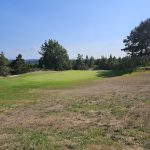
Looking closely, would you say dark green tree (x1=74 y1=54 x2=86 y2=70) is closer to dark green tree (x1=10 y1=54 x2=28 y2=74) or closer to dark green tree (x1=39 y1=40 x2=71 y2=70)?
dark green tree (x1=39 y1=40 x2=71 y2=70)

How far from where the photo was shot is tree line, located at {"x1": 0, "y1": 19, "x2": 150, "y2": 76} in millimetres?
74312

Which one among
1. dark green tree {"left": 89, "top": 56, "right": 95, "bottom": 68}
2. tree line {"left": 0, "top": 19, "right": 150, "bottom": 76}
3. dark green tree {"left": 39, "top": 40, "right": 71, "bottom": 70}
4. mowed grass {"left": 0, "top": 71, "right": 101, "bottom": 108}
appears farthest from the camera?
dark green tree {"left": 89, "top": 56, "right": 95, "bottom": 68}

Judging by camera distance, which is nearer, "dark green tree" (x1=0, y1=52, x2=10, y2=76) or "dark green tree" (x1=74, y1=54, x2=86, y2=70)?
"dark green tree" (x1=0, y1=52, x2=10, y2=76)

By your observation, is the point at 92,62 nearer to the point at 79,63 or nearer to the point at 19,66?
the point at 79,63

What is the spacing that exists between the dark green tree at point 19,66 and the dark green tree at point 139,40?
24.2 m

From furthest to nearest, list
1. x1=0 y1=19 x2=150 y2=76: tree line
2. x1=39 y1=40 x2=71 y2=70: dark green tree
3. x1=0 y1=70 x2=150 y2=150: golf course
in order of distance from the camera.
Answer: x1=39 y1=40 x2=71 y2=70: dark green tree, x1=0 y1=19 x2=150 y2=76: tree line, x1=0 y1=70 x2=150 y2=150: golf course

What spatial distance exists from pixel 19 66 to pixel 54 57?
11.2m

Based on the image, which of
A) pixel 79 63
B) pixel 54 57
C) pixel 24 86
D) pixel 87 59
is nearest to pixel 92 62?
pixel 87 59

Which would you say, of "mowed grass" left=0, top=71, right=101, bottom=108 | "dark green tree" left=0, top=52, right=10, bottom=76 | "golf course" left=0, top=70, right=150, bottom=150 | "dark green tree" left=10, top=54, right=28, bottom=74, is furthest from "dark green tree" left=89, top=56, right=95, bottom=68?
"golf course" left=0, top=70, right=150, bottom=150

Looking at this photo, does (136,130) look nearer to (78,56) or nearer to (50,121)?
(50,121)

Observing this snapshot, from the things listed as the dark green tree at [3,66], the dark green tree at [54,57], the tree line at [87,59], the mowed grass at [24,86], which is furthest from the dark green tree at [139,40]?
the mowed grass at [24,86]

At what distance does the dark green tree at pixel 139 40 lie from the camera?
2931 inches

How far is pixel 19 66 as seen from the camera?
84.4 m

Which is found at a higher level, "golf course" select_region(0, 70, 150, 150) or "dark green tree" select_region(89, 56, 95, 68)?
"dark green tree" select_region(89, 56, 95, 68)
